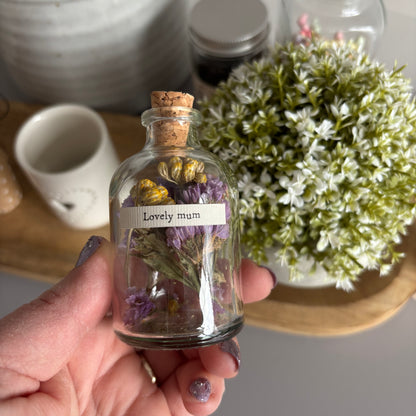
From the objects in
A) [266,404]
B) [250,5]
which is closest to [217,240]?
[266,404]

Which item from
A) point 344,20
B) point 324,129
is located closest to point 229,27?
point 344,20

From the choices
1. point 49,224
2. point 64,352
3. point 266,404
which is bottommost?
point 266,404

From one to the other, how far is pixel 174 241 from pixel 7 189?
0.40 metres

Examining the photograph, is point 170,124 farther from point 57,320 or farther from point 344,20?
point 344,20

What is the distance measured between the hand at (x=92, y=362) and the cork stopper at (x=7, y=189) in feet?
0.89

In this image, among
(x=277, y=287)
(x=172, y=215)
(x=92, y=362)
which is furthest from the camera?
(x=277, y=287)

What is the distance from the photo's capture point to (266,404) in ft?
1.78

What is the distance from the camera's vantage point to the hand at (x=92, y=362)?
33cm

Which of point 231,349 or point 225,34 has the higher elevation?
point 225,34

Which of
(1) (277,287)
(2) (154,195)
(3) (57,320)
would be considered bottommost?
(1) (277,287)

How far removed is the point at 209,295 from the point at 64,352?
14 cm

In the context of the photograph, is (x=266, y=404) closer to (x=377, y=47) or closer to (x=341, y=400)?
(x=341, y=400)

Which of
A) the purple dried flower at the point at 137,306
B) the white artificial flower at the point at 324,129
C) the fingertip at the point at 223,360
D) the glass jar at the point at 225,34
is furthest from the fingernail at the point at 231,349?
the glass jar at the point at 225,34

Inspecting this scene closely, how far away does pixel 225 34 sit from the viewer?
0.57 metres
